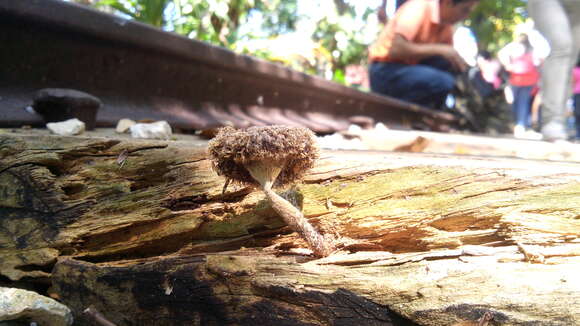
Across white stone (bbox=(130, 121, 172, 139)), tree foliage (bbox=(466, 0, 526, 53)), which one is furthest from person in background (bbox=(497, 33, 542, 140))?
white stone (bbox=(130, 121, 172, 139))

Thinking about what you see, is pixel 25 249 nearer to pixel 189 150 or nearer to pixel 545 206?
pixel 189 150

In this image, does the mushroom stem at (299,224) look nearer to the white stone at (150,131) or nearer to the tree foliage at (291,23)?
the white stone at (150,131)

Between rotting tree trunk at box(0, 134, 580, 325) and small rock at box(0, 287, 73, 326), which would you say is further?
small rock at box(0, 287, 73, 326)

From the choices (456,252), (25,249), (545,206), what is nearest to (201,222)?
(25,249)

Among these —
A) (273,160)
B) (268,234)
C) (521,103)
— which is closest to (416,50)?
(268,234)

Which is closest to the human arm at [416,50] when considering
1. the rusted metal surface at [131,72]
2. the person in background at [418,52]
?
the person in background at [418,52]

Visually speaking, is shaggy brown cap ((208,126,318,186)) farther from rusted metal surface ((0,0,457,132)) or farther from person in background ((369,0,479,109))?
person in background ((369,0,479,109))

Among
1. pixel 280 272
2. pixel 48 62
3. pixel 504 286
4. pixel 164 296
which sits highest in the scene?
pixel 48 62

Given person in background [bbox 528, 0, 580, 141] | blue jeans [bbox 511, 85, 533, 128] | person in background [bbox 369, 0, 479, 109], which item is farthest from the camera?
blue jeans [bbox 511, 85, 533, 128]
